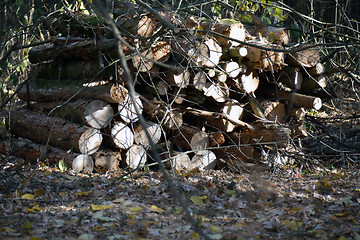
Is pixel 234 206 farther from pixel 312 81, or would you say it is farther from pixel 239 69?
pixel 312 81

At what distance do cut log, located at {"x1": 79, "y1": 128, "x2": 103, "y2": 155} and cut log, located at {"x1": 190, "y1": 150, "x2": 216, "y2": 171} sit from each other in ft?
4.20

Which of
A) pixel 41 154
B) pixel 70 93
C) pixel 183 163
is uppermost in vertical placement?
pixel 70 93

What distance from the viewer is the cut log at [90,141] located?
511 cm

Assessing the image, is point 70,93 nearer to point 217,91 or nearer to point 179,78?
point 179,78

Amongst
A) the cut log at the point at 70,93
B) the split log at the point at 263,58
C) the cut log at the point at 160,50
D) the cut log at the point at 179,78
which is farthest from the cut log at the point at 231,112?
the cut log at the point at 70,93

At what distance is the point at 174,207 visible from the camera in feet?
11.7

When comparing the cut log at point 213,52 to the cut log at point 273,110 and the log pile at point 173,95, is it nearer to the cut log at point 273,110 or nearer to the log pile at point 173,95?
the log pile at point 173,95

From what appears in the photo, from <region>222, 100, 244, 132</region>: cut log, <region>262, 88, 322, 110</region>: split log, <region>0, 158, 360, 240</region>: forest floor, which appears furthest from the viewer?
<region>262, 88, 322, 110</region>: split log

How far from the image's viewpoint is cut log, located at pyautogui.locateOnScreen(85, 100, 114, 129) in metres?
5.09

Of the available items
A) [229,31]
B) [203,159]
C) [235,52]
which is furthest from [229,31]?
[203,159]

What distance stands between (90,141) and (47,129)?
0.77 m

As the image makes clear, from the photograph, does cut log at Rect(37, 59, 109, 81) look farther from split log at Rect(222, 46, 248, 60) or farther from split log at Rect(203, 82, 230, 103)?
split log at Rect(222, 46, 248, 60)

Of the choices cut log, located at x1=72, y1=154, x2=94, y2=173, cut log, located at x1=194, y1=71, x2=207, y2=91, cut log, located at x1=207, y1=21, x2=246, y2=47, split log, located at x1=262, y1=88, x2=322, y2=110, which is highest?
cut log, located at x1=207, y1=21, x2=246, y2=47

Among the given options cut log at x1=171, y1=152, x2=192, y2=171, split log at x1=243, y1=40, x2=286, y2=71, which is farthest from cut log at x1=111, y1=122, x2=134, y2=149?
split log at x1=243, y1=40, x2=286, y2=71
